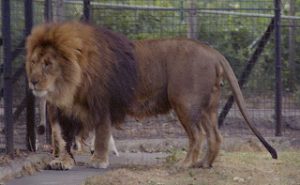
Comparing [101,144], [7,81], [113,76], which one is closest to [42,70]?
[7,81]

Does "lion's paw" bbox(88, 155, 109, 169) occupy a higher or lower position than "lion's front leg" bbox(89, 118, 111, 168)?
lower

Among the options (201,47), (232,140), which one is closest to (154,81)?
(201,47)

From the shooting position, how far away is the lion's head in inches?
336

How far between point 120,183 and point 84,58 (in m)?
1.55

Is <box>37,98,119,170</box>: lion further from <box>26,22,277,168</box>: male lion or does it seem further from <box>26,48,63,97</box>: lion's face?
A: <box>26,48,63,97</box>: lion's face

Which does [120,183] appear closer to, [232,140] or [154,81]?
[154,81]

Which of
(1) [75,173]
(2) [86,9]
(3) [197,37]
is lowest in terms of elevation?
(1) [75,173]

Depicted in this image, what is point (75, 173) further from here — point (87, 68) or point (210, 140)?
point (210, 140)

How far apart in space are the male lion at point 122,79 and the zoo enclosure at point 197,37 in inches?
23.6

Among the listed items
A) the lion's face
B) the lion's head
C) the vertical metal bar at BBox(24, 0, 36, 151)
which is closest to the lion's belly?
the lion's head

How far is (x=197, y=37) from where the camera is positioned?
43.5ft

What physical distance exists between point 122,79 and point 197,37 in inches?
182

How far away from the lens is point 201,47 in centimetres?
918

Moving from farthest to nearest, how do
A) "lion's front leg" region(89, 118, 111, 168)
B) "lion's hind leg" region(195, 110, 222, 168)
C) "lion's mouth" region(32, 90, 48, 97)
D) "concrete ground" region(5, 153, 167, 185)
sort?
1. "lion's hind leg" region(195, 110, 222, 168)
2. "lion's front leg" region(89, 118, 111, 168)
3. "lion's mouth" region(32, 90, 48, 97)
4. "concrete ground" region(5, 153, 167, 185)
